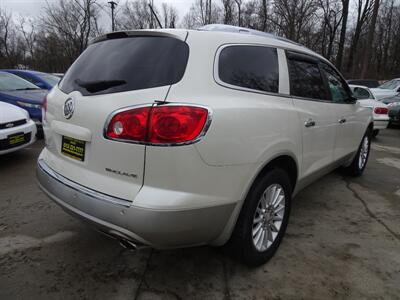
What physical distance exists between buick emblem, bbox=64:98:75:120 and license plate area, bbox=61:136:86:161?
154 millimetres

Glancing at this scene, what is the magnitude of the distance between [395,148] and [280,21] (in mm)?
28125

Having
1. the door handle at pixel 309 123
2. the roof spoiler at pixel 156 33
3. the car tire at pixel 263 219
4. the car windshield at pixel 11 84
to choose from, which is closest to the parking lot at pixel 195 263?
the car tire at pixel 263 219

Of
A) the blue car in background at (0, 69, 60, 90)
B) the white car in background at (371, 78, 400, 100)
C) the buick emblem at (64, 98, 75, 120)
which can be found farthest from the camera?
the white car in background at (371, 78, 400, 100)

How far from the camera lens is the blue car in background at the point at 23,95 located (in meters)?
6.57

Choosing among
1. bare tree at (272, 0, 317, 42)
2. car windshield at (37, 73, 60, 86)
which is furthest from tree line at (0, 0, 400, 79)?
car windshield at (37, 73, 60, 86)

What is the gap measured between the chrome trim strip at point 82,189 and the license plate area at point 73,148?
166 millimetres

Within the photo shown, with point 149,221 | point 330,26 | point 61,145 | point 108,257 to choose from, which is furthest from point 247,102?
point 330,26

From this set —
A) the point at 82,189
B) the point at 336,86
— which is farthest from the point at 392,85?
the point at 82,189

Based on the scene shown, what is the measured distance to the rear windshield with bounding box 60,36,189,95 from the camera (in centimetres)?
191

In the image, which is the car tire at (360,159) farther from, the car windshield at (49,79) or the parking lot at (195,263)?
the car windshield at (49,79)

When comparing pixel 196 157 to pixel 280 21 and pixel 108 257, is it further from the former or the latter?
pixel 280 21

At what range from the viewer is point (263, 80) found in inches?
92.8

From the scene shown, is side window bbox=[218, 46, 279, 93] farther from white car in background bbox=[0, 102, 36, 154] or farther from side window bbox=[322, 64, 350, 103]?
white car in background bbox=[0, 102, 36, 154]

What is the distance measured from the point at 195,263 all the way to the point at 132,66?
1.56 metres
